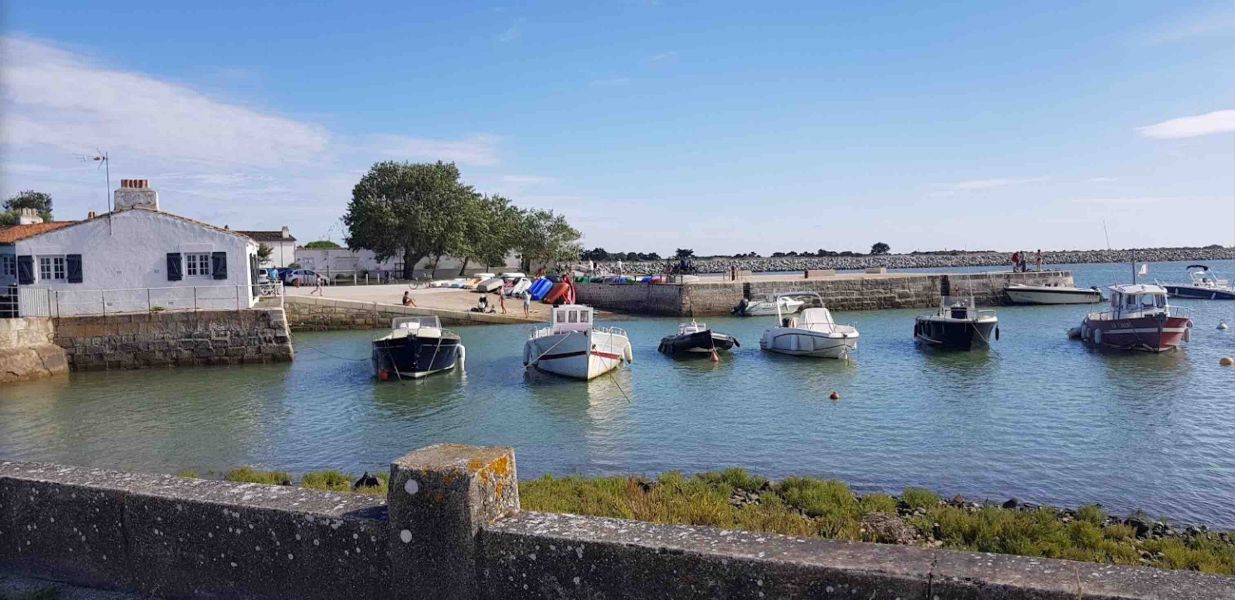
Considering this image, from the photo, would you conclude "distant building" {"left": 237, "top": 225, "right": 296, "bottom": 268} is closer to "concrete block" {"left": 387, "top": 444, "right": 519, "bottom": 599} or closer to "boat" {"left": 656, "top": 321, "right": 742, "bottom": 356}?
"boat" {"left": 656, "top": 321, "right": 742, "bottom": 356}

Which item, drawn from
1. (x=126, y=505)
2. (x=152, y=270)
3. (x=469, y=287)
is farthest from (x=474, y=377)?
(x=469, y=287)

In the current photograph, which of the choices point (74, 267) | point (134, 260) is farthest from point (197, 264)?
point (74, 267)

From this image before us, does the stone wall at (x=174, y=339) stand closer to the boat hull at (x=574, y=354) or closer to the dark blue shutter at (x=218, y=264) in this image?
the dark blue shutter at (x=218, y=264)

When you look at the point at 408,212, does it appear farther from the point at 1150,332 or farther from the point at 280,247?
the point at 1150,332

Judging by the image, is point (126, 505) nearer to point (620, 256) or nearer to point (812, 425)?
point (812, 425)

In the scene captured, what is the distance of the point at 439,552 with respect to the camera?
4125mm

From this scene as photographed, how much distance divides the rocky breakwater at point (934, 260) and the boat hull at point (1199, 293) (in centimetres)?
6656

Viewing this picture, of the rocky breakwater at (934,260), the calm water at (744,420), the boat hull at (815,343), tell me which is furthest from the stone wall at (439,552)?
the rocky breakwater at (934,260)

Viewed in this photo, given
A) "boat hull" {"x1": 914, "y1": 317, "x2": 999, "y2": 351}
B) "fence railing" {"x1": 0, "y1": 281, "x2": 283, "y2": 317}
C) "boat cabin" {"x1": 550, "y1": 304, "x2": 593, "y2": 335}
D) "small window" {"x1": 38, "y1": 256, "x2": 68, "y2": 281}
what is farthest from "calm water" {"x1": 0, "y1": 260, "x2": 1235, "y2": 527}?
"small window" {"x1": 38, "y1": 256, "x2": 68, "y2": 281}

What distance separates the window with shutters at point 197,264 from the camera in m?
31.5

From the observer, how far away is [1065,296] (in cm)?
5575

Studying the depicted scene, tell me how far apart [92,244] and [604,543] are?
1310 inches

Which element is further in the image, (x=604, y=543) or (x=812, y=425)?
(x=812, y=425)

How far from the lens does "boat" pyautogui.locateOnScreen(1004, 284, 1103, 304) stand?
55.6 m
